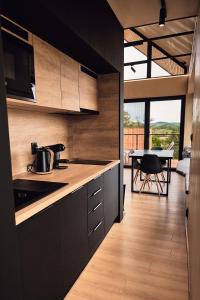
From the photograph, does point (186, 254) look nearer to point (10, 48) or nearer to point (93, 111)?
point (93, 111)

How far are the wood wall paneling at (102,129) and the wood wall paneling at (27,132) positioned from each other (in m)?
0.45

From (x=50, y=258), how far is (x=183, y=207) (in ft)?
9.31

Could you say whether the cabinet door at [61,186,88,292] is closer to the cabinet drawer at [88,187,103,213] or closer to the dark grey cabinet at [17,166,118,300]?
the dark grey cabinet at [17,166,118,300]

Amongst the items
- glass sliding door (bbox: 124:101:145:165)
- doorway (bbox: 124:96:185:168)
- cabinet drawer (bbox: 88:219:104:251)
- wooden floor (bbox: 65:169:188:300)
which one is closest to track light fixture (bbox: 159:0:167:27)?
cabinet drawer (bbox: 88:219:104:251)

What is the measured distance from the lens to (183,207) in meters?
3.60

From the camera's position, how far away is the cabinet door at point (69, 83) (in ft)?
6.68

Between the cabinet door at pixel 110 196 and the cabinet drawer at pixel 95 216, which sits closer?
the cabinet drawer at pixel 95 216

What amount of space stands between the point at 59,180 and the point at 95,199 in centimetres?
52

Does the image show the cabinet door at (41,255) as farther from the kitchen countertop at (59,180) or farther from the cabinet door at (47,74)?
the cabinet door at (47,74)

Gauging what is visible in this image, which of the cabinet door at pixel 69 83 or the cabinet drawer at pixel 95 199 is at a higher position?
the cabinet door at pixel 69 83

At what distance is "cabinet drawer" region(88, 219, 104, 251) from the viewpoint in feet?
6.95

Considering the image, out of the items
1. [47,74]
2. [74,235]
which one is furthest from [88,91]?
[74,235]

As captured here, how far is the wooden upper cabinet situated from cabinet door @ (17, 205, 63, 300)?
57.9 inches

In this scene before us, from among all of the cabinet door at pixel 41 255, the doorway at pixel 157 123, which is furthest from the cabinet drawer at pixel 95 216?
the doorway at pixel 157 123
